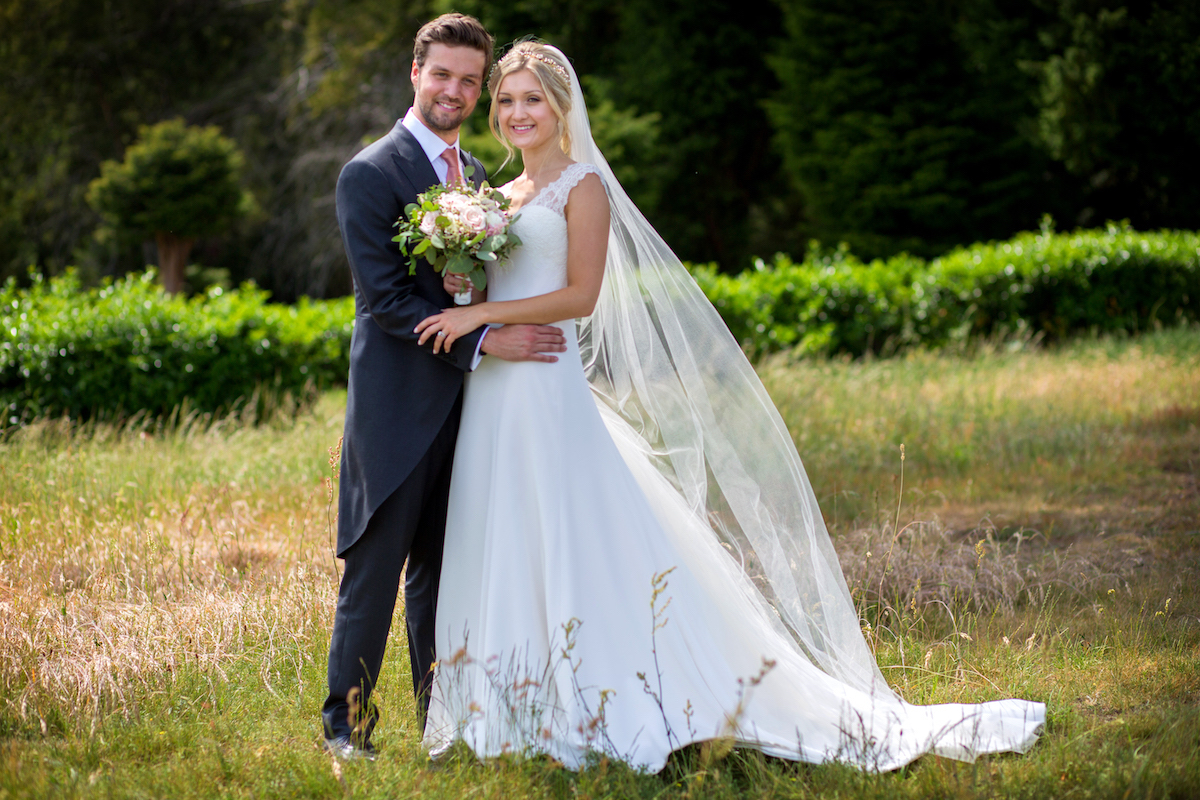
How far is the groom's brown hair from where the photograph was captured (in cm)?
309

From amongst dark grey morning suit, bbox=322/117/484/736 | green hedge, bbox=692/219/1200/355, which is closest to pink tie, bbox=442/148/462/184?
dark grey morning suit, bbox=322/117/484/736

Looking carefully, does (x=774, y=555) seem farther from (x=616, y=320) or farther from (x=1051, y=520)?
(x=1051, y=520)

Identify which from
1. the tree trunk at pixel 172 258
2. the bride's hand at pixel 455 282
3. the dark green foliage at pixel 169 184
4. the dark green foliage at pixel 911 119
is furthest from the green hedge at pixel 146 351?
the dark green foliage at pixel 911 119

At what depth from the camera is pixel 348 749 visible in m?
2.95

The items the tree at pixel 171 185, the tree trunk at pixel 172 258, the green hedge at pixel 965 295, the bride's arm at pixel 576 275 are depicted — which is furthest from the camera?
the tree trunk at pixel 172 258

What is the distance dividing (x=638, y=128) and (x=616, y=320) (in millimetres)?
13114

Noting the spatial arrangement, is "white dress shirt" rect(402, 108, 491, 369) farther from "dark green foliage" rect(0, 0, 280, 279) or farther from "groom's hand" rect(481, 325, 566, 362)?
"dark green foliage" rect(0, 0, 280, 279)

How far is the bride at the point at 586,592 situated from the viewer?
115 inches

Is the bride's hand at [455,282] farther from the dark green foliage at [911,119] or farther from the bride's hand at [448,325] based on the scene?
the dark green foliage at [911,119]

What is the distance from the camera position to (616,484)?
10.0 feet

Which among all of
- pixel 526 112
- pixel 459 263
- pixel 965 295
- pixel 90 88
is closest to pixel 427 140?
pixel 526 112

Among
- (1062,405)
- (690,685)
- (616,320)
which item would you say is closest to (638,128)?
(1062,405)

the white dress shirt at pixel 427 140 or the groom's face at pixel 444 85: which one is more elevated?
the groom's face at pixel 444 85

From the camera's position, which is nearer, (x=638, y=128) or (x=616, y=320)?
(x=616, y=320)
